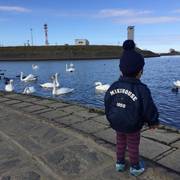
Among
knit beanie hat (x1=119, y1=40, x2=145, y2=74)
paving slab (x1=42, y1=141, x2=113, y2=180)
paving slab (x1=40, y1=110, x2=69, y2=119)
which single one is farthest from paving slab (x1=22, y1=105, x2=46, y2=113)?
knit beanie hat (x1=119, y1=40, x2=145, y2=74)

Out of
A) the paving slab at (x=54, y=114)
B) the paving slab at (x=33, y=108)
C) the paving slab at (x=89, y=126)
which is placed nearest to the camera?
the paving slab at (x=89, y=126)

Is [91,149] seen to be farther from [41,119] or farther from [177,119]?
[177,119]

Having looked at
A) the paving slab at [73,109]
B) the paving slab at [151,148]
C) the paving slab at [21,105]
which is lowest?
the paving slab at [21,105]

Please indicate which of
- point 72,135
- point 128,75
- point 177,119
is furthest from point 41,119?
point 177,119

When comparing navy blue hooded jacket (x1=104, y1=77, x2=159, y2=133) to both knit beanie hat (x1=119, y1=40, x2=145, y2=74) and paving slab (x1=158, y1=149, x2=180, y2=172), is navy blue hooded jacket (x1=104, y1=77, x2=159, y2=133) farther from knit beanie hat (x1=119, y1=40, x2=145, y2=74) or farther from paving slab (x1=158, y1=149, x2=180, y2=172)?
paving slab (x1=158, y1=149, x2=180, y2=172)

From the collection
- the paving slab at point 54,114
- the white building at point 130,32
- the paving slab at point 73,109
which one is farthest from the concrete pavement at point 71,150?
the white building at point 130,32

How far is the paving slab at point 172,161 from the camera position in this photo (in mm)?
4363

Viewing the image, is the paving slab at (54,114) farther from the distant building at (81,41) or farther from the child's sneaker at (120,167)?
the distant building at (81,41)

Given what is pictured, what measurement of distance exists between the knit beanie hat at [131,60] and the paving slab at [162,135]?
6.61 ft

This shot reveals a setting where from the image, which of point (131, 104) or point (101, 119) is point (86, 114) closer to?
point (101, 119)

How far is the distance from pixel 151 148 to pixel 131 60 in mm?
1859

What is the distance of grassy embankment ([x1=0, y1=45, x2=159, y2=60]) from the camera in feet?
358

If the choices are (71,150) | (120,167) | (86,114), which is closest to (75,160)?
(71,150)

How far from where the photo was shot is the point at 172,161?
454 cm
